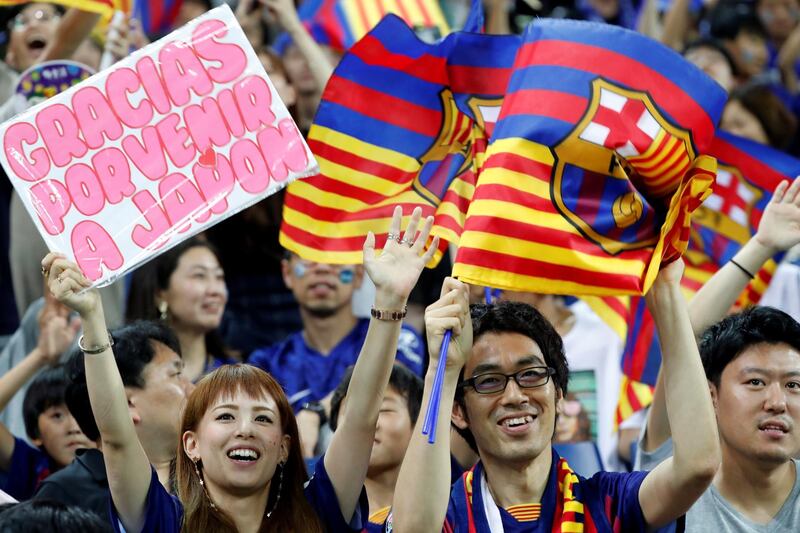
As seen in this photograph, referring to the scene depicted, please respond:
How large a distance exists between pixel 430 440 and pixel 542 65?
129 centimetres

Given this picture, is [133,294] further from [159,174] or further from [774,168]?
[774,168]

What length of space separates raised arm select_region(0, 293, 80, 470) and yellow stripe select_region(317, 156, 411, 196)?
139 cm

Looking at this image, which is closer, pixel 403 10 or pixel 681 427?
pixel 681 427

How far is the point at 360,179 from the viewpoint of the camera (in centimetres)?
529

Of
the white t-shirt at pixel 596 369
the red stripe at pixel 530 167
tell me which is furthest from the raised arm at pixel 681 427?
the white t-shirt at pixel 596 369

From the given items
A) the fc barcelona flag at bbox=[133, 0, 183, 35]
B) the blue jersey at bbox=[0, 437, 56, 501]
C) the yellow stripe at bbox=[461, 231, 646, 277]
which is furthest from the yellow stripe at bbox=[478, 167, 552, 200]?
the fc barcelona flag at bbox=[133, 0, 183, 35]

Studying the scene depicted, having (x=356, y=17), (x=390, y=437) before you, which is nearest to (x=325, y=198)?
(x=390, y=437)

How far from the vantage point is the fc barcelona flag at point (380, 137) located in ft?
17.0

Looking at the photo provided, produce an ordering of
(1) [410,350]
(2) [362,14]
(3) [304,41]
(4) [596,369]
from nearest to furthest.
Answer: (1) [410,350]
(4) [596,369]
(3) [304,41]
(2) [362,14]

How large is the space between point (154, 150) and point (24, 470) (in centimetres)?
175

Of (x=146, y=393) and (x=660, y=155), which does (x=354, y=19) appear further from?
(x=660, y=155)

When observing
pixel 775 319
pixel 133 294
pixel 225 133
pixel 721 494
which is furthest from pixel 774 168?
pixel 133 294

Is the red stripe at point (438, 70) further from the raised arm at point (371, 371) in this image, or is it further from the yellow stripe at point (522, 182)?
the raised arm at point (371, 371)

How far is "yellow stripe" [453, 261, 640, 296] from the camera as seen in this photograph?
4.24m
